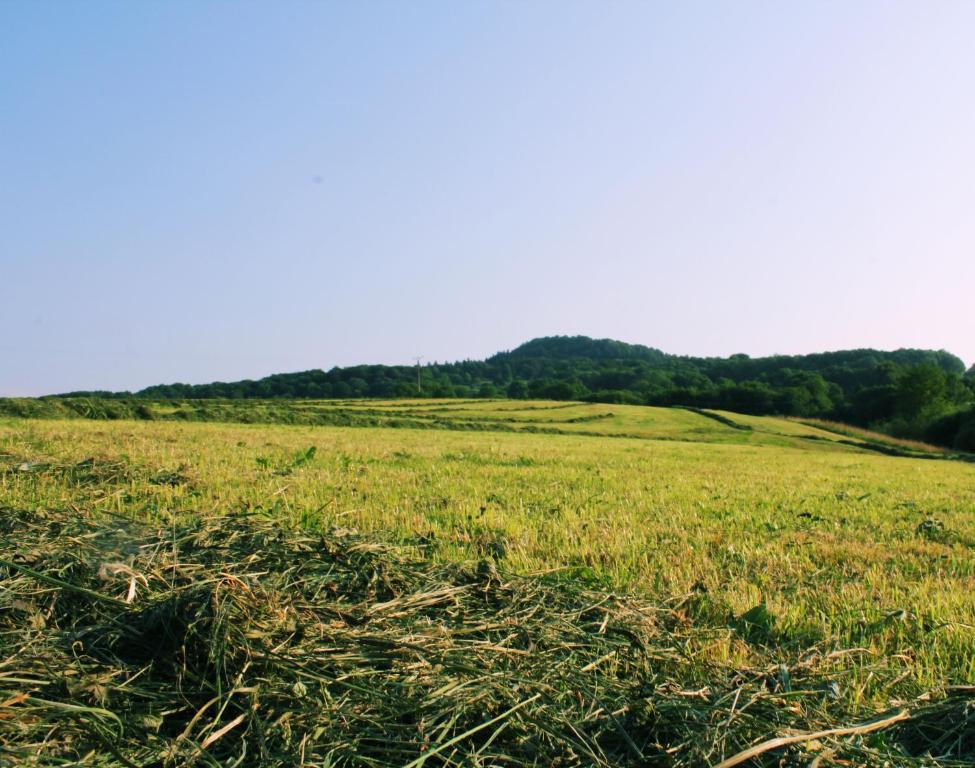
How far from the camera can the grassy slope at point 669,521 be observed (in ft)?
14.0

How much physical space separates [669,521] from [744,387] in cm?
9885

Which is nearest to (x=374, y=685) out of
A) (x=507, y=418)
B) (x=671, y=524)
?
(x=671, y=524)

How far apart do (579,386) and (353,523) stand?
11360 cm

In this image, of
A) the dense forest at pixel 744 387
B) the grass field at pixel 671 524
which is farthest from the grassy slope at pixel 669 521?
the dense forest at pixel 744 387

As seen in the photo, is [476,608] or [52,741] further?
[476,608]

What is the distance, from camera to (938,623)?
4.30 metres

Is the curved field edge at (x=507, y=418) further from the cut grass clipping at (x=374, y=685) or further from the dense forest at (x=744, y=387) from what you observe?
the cut grass clipping at (x=374, y=685)

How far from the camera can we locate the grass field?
4.02 meters

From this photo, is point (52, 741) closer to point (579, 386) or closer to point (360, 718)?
point (360, 718)

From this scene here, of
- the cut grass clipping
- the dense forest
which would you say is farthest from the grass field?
the dense forest

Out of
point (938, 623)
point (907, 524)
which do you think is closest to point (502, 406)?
point (907, 524)

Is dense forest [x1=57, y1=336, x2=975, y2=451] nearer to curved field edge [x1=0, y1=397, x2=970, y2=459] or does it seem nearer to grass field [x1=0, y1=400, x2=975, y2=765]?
curved field edge [x1=0, y1=397, x2=970, y2=459]

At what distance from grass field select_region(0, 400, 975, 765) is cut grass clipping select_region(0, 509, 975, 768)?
338mm

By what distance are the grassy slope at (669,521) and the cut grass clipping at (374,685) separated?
1.76ft
